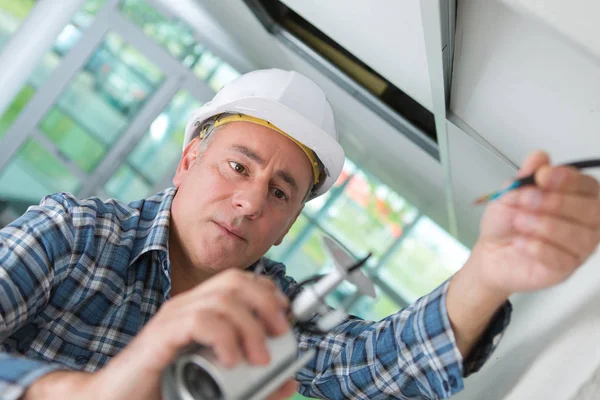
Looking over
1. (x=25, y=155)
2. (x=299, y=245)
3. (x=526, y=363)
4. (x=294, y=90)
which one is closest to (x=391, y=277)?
(x=299, y=245)

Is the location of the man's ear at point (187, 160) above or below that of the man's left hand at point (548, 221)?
below

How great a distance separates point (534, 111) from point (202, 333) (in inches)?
22.4

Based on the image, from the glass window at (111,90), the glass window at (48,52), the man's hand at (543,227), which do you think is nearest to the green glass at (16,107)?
the glass window at (48,52)

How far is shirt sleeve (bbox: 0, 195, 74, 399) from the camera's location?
0.88m

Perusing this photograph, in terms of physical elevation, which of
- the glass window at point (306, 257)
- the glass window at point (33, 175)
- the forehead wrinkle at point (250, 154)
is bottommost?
the glass window at point (33, 175)

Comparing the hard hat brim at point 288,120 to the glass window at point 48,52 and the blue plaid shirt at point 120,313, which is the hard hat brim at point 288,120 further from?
the glass window at point 48,52

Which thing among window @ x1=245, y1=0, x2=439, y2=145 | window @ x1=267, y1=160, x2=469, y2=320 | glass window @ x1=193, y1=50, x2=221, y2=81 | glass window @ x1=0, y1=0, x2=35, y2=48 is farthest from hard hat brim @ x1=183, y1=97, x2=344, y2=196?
window @ x1=267, y1=160, x2=469, y2=320

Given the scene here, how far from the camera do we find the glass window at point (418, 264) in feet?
18.0

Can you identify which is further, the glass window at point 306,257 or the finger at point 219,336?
the glass window at point 306,257

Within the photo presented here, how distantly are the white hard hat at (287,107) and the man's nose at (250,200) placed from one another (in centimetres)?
16

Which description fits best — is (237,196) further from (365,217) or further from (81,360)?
(365,217)

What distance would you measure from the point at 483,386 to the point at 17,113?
12.6 feet

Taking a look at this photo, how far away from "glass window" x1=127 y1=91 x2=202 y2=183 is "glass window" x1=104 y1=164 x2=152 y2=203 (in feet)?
0.19

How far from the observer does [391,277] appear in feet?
18.6
